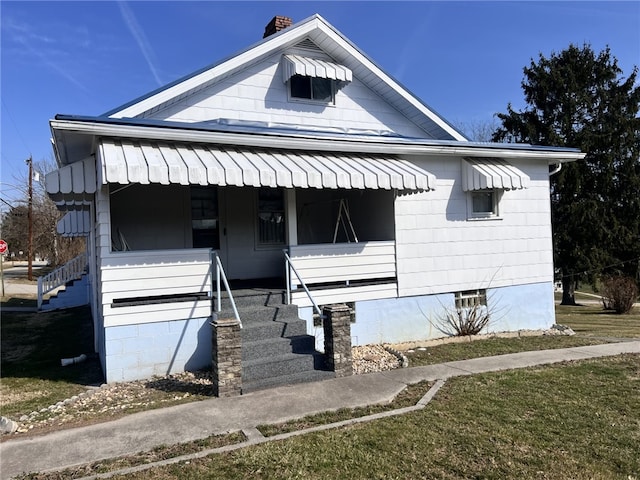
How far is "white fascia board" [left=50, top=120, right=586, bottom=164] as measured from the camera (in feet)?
23.1

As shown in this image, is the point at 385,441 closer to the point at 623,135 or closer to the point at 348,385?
the point at 348,385

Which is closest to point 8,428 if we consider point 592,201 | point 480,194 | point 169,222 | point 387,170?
point 169,222

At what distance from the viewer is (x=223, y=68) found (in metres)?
9.89

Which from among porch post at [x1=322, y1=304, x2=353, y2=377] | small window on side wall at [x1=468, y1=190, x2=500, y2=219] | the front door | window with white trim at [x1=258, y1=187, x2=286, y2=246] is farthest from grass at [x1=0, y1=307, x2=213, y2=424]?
small window on side wall at [x1=468, y1=190, x2=500, y2=219]

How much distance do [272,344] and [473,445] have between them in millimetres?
3391

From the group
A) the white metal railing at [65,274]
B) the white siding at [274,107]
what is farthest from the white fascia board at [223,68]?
the white metal railing at [65,274]

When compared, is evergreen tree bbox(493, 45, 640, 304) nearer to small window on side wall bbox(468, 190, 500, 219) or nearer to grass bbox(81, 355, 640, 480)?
small window on side wall bbox(468, 190, 500, 219)

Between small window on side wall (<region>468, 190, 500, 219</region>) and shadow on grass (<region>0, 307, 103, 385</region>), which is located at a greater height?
small window on side wall (<region>468, 190, 500, 219</region>)

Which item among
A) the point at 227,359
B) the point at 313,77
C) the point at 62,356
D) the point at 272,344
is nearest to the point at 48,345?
the point at 62,356

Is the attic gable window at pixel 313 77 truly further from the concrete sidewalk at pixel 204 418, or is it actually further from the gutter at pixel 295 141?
the concrete sidewalk at pixel 204 418

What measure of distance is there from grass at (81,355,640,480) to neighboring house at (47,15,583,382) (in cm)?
348

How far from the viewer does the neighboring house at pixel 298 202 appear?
283 inches

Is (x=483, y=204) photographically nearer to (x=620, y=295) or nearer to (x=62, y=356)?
(x=62, y=356)

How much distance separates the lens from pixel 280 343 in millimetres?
7070
